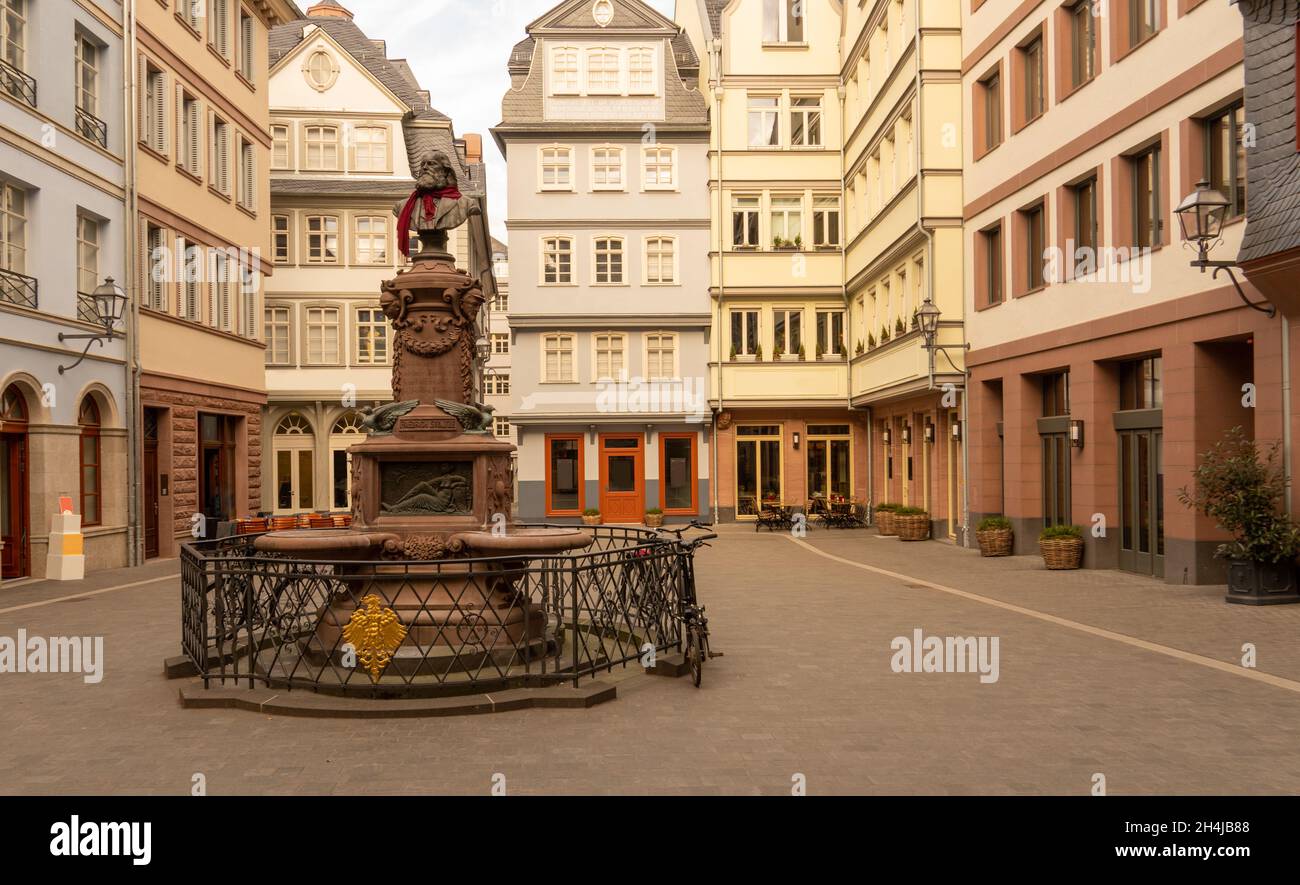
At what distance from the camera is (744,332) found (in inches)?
1286

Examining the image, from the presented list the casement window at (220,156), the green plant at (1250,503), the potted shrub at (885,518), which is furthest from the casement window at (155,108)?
the green plant at (1250,503)

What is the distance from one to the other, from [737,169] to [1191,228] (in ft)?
66.3

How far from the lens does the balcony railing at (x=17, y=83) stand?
16.9 metres

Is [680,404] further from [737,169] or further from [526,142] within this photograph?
[526,142]

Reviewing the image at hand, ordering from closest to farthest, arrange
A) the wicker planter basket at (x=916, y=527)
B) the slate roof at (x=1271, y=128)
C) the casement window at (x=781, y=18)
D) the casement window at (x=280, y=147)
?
the slate roof at (x=1271, y=128) < the wicker planter basket at (x=916, y=527) < the casement window at (x=781, y=18) < the casement window at (x=280, y=147)

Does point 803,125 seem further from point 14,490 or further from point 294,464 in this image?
point 14,490

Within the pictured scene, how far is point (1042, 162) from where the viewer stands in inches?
768

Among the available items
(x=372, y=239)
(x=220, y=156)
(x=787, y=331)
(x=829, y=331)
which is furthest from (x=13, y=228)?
(x=829, y=331)

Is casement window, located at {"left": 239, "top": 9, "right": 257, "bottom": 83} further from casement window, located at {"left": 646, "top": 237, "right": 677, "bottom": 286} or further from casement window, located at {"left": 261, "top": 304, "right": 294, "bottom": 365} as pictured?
casement window, located at {"left": 646, "top": 237, "right": 677, "bottom": 286}

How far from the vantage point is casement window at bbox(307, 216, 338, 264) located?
34.3m

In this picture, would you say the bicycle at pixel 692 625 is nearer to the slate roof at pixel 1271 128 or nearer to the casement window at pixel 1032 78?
the slate roof at pixel 1271 128

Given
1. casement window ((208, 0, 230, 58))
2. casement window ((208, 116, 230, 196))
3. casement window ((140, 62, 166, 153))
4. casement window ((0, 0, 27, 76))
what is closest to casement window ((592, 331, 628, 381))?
casement window ((208, 116, 230, 196))

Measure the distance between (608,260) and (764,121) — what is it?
6.64 metres

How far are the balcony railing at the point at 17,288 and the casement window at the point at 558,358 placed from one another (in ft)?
54.9
